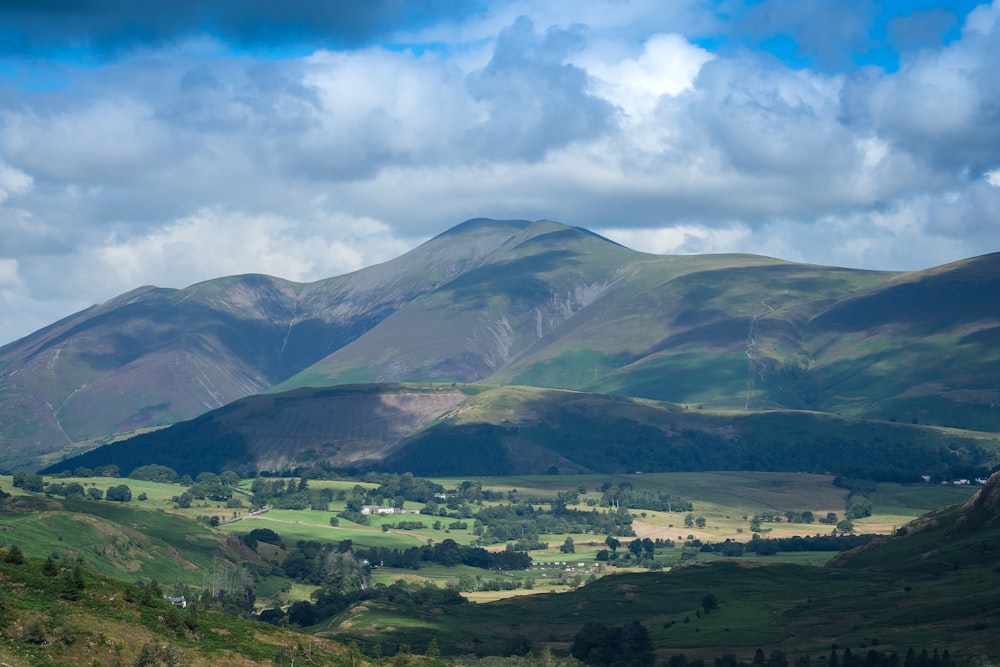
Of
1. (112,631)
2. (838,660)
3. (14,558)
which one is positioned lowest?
(838,660)

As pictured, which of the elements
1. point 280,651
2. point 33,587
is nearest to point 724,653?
point 280,651

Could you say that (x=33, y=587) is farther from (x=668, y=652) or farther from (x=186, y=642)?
(x=668, y=652)

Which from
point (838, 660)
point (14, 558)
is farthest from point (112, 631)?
point (838, 660)

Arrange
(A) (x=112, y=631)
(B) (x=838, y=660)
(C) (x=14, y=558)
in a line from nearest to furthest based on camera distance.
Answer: (A) (x=112, y=631)
(C) (x=14, y=558)
(B) (x=838, y=660)

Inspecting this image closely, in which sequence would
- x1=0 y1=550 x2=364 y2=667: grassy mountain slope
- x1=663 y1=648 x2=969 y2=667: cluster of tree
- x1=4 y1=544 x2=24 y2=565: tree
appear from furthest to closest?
1. x1=663 y1=648 x2=969 y2=667: cluster of tree
2. x1=4 y1=544 x2=24 y2=565: tree
3. x1=0 y1=550 x2=364 y2=667: grassy mountain slope

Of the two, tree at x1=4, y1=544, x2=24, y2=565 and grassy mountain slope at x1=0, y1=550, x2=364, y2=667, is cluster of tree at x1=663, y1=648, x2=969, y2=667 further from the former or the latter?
tree at x1=4, y1=544, x2=24, y2=565

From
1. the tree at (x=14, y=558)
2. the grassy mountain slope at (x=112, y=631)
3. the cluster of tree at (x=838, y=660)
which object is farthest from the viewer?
the cluster of tree at (x=838, y=660)

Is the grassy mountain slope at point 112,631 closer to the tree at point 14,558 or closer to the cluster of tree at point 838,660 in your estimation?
the tree at point 14,558

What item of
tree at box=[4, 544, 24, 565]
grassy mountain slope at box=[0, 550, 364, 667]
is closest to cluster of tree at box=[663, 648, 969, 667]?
grassy mountain slope at box=[0, 550, 364, 667]

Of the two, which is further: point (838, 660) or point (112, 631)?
point (838, 660)

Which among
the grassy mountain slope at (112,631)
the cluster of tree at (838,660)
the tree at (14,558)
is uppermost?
the tree at (14,558)

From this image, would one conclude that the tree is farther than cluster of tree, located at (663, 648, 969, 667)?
No

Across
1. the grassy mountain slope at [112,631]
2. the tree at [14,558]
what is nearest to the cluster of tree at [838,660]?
the grassy mountain slope at [112,631]

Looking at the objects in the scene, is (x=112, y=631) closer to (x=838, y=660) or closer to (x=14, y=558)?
(x=14, y=558)
